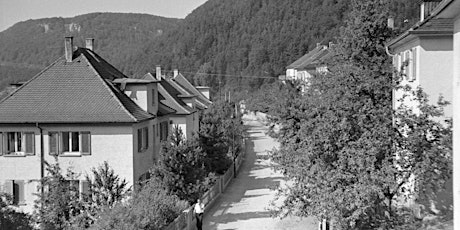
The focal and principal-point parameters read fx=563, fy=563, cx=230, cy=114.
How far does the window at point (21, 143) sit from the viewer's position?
2844cm

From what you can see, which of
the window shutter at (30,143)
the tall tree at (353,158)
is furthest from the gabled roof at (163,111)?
the tall tree at (353,158)

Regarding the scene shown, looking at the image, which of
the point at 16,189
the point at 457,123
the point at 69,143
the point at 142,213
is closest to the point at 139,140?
the point at 69,143

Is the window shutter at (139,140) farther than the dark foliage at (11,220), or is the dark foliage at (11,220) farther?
the window shutter at (139,140)

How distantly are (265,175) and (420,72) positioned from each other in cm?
2354

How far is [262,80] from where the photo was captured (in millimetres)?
146750

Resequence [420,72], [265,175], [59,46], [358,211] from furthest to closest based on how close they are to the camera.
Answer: [59,46] < [265,175] < [420,72] < [358,211]

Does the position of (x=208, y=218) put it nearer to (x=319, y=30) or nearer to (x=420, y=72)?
(x=420, y=72)

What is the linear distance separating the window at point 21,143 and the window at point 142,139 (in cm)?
530

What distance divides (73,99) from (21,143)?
3415 mm

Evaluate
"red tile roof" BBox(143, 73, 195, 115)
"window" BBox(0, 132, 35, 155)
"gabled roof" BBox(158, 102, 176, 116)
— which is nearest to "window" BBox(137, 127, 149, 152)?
"gabled roof" BBox(158, 102, 176, 116)

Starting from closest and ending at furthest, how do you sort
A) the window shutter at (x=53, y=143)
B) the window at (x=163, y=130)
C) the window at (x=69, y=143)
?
the window at (x=69, y=143)
the window shutter at (x=53, y=143)
the window at (x=163, y=130)

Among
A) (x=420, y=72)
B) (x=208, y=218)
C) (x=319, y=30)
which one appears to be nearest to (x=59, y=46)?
(x=208, y=218)

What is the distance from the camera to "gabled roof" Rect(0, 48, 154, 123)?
92.5 feet

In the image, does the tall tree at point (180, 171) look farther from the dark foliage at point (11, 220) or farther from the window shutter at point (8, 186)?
the dark foliage at point (11, 220)
